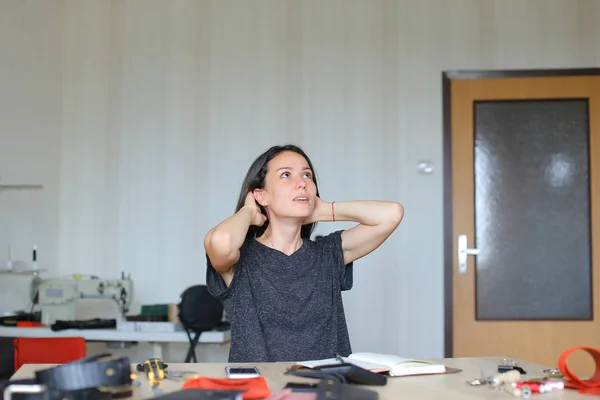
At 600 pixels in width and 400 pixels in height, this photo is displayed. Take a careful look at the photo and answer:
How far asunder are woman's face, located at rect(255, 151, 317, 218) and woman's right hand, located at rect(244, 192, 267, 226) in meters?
0.02

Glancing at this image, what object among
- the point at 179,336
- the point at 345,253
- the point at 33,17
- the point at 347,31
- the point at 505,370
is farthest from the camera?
the point at 347,31

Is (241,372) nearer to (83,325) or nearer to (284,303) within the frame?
(284,303)

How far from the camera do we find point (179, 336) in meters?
3.81

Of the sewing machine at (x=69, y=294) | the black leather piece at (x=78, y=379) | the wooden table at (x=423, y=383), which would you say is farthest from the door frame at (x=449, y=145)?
the black leather piece at (x=78, y=379)

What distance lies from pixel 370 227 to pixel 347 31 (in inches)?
98.7

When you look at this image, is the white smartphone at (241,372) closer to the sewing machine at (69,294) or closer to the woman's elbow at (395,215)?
the woman's elbow at (395,215)

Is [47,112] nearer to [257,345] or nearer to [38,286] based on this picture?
[38,286]

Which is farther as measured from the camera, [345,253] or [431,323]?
[431,323]

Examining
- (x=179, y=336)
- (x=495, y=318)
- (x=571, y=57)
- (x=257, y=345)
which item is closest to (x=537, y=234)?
(x=495, y=318)

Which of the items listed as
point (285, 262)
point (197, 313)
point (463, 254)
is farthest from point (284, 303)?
point (463, 254)

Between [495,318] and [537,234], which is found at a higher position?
[537,234]

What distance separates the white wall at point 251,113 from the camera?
4547 mm

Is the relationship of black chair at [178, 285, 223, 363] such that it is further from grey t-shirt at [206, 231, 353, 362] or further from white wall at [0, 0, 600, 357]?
grey t-shirt at [206, 231, 353, 362]

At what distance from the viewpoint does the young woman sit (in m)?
2.16
